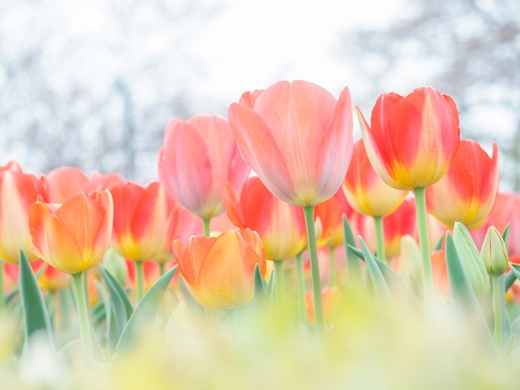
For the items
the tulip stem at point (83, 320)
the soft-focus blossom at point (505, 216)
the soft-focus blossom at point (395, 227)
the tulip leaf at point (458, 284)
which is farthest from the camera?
the soft-focus blossom at point (395, 227)

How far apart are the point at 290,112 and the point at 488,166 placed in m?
0.29

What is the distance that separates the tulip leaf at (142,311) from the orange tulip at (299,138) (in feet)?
0.62

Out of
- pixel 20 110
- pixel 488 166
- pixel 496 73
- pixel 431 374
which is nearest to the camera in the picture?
pixel 431 374

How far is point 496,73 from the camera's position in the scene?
1030 centimetres

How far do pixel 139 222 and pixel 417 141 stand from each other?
43cm

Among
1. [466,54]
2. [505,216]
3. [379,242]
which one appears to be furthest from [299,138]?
[466,54]

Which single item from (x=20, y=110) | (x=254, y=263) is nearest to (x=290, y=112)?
(x=254, y=263)

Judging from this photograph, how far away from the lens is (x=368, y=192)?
84cm

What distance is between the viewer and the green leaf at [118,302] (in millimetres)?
804

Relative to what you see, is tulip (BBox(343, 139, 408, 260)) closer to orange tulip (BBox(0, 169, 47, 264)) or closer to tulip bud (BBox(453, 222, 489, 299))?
tulip bud (BBox(453, 222, 489, 299))

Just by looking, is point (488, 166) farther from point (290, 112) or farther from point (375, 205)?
point (290, 112)

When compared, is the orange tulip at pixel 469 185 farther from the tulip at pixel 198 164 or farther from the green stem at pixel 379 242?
Answer: the tulip at pixel 198 164

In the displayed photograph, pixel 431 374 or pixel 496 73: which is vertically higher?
pixel 496 73

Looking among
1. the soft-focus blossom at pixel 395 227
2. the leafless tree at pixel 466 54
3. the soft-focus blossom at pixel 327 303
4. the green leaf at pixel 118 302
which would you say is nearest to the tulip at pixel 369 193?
the soft-focus blossom at pixel 327 303
